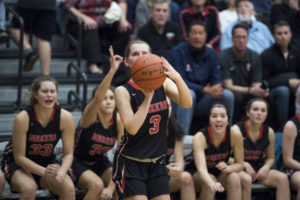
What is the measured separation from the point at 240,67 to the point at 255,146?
168 centimetres

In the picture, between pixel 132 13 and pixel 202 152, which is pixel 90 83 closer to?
pixel 132 13

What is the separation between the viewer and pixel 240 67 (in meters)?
8.34

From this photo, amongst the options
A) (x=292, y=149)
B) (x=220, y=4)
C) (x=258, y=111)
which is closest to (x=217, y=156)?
(x=258, y=111)

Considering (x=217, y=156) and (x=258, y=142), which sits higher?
(x=258, y=142)

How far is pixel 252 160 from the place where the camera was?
7020 millimetres

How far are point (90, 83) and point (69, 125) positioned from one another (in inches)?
92.1

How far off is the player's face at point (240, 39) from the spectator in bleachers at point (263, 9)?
1.92 metres

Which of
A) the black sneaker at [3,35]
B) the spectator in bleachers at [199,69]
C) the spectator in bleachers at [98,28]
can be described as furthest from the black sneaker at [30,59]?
the spectator in bleachers at [199,69]

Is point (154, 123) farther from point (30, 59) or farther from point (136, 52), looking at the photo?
point (30, 59)

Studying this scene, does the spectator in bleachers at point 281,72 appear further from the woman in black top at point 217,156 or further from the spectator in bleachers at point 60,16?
the spectator in bleachers at point 60,16

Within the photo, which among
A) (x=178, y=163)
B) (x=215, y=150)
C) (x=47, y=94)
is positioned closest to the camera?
(x=47, y=94)

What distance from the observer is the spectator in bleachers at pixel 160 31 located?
8.32 metres

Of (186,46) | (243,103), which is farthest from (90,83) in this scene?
(243,103)

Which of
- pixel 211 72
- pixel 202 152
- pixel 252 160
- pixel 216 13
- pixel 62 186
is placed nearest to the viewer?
pixel 62 186
